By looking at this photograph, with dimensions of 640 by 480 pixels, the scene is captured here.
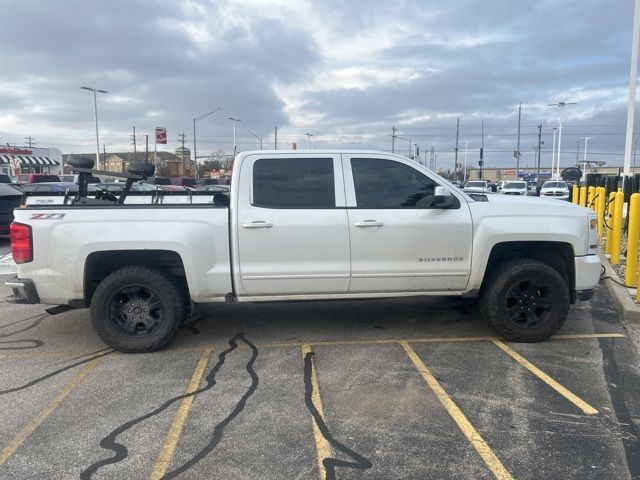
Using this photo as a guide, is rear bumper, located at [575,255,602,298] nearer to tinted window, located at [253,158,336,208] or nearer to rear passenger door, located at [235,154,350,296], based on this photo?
rear passenger door, located at [235,154,350,296]

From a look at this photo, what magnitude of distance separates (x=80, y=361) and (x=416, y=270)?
11.0 ft

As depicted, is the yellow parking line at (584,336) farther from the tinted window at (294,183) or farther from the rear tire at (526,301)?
the tinted window at (294,183)

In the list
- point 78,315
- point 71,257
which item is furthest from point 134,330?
point 78,315

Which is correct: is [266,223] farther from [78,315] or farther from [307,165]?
[78,315]

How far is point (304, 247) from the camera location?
5129 mm

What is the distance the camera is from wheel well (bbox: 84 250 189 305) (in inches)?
200

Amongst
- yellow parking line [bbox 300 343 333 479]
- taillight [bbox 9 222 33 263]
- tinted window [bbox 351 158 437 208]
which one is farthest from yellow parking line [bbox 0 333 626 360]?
tinted window [bbox 351 158 437 208]

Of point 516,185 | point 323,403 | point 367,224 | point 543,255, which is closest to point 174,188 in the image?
point 367,224

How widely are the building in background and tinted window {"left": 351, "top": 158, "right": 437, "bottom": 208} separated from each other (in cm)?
4453

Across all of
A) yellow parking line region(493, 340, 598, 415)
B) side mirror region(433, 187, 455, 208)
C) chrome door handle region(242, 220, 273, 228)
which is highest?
side mirror region(433, 187, 455, 208)

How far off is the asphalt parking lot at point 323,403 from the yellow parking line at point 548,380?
0.02 metres

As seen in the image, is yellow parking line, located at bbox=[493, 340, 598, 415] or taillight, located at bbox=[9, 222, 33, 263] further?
taillight, located at bbox=[9, 222, 33, 263]

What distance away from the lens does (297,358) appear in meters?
5.04

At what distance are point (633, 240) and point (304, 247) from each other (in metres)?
4.86
